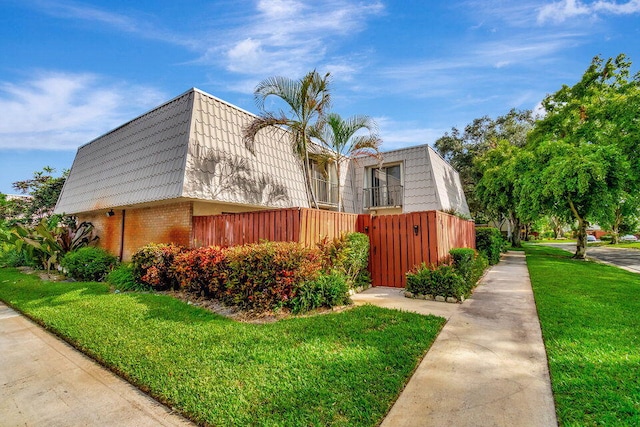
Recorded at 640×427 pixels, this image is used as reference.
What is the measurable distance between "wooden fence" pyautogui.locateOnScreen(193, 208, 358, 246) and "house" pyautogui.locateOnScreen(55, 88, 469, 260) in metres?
0.65

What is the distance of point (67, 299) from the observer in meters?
6.56

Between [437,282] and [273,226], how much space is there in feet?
12.8

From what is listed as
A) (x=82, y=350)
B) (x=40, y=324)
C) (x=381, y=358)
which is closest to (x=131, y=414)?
(x=82, y=350)

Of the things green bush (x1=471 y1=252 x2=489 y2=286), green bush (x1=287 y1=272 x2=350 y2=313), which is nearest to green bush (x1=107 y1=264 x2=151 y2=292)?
green bush (x1=287 y1=272 x2=350 y2=313)

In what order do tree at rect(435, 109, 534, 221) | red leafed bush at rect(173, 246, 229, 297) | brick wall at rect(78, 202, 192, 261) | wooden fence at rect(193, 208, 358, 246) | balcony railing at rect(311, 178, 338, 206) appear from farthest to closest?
tree at rect(435, 109, 534, 221) → balcony railing at rect(311, 178, 338, 206) → brick wall at rect(78, 202, 192, 261) → wooden fence at rect(193, 208, 358, 246) → red leafed bush at rect(173, 246, 229, 297)

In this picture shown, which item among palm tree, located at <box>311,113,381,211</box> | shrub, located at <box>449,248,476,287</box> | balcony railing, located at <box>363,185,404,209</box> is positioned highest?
palm tree, located at <box>311,113,381,211</box>

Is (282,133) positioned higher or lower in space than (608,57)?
lower

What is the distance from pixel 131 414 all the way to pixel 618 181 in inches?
726

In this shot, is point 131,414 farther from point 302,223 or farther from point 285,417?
point 302,223

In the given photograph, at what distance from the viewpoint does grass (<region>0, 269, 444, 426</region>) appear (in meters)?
2.54

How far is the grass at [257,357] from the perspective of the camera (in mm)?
2537

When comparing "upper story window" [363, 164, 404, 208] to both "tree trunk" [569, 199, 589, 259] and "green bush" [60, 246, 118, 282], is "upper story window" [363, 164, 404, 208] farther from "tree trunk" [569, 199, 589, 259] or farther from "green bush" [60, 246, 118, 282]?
"green bush" [60, 246, 118, 282]

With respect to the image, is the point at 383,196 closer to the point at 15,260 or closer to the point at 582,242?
the point at 582,242

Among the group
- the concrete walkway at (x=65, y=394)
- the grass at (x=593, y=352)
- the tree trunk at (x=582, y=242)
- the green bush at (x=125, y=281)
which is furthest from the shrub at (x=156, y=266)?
the tree trunk at (x=582, y=242)
